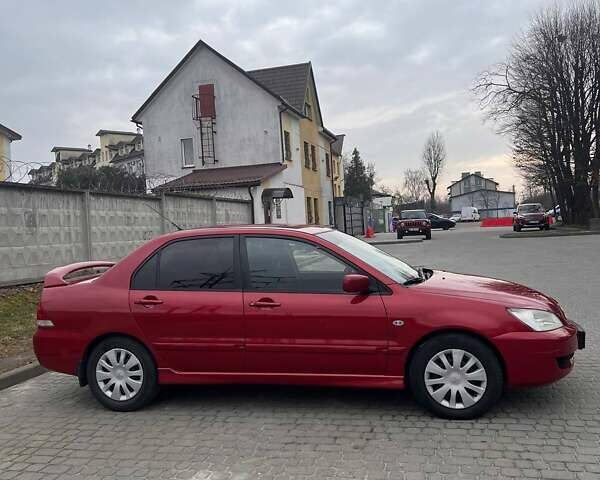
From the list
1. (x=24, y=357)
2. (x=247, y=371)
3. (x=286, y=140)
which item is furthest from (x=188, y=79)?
(x=247, y=371)

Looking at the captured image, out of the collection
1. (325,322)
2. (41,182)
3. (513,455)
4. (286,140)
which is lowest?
(513,455)

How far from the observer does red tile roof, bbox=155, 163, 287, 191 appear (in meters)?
25.6

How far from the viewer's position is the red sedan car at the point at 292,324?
431 cm

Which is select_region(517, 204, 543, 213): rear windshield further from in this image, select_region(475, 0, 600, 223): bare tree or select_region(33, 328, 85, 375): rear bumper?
select_region(33, 328, 85, 375): rear bumper

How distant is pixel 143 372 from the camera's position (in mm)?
4832

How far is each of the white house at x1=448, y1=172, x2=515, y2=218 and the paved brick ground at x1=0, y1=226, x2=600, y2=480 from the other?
100986 millimetres

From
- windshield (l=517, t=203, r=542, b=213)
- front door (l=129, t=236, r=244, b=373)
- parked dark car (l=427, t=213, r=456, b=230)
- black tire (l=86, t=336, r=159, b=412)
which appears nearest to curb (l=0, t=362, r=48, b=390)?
black tire (l=86, t=336, r=159, b=412)

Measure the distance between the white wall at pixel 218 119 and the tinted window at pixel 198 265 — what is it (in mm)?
24368

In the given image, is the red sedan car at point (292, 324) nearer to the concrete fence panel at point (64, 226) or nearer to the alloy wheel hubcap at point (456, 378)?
the alloy wheel hubcap at point (456, 378)

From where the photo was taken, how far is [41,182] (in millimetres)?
11867

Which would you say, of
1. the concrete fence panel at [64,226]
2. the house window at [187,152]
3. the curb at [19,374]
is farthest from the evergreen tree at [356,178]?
the curb at [19,374]

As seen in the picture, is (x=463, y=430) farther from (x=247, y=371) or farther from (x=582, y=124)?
(x=582, y=124)

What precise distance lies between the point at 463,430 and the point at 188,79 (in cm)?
2892

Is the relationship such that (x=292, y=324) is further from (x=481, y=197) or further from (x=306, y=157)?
(x=481, y=197)
